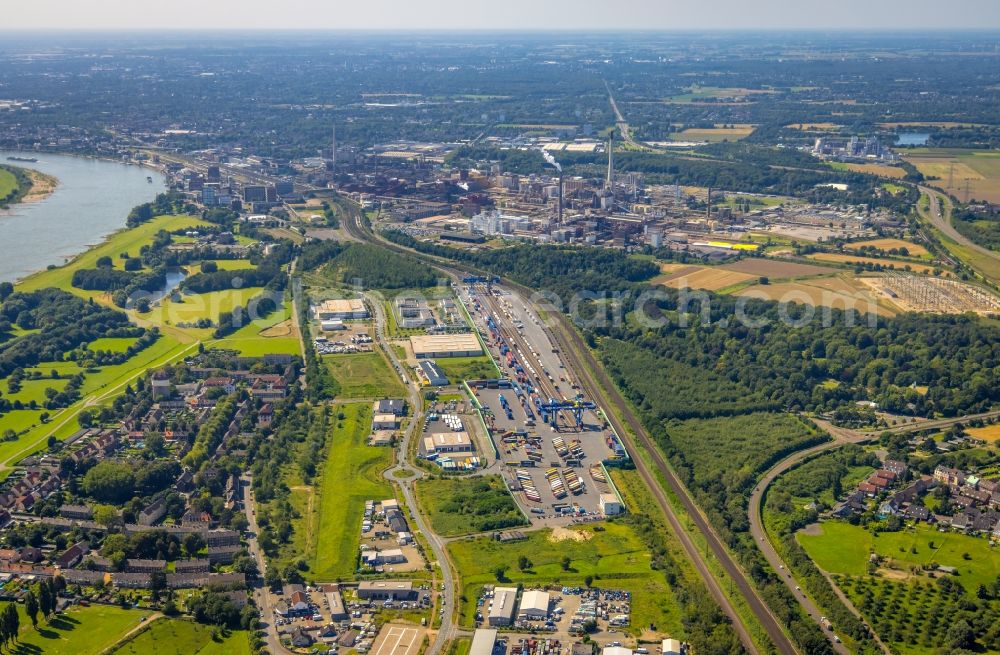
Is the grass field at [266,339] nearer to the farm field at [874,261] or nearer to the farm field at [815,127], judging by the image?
the farm field at [874,261]

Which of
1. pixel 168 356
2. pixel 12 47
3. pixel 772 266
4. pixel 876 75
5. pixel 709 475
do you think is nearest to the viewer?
pixel 709 475

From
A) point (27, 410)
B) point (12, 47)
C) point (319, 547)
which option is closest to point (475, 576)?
point (319, 547)

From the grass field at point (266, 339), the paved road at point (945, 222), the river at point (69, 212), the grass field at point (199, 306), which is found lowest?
the river at point (69, 212)

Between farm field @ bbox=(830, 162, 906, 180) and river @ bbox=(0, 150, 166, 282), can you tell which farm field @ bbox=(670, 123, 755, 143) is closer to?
farm field @ bbox=(830, 162, 906, 180)

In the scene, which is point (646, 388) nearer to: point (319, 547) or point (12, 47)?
point (319, 547)

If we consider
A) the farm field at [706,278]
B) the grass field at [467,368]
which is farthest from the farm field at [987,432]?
the farm field at [706,278]

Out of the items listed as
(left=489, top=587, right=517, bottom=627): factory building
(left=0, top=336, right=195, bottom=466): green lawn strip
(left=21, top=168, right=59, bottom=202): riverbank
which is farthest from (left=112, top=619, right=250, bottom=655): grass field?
(left=21, top=168, right=59, bottom=202): riverbank

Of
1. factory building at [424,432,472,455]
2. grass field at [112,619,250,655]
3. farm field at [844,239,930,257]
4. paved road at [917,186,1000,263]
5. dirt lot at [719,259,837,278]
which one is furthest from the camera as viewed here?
paved road at [917,186,1000,263]
